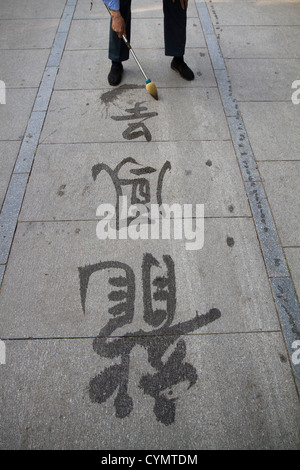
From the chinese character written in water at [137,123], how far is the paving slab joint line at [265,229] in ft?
2.93

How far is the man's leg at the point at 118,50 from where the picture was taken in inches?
142

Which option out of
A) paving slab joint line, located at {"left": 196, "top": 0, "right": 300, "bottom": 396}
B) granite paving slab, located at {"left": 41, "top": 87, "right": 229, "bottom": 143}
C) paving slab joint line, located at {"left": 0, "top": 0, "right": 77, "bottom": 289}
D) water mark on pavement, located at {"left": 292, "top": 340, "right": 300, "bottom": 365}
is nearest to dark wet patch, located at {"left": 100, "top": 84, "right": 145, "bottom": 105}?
granite paving slab, located at {"left": 41, "top": 87, "right": 229, "bottom": 143}

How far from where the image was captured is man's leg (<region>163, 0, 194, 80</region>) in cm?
363

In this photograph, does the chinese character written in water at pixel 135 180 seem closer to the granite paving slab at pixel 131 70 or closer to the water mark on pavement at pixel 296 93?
the granite paving slab at pixel 131 70

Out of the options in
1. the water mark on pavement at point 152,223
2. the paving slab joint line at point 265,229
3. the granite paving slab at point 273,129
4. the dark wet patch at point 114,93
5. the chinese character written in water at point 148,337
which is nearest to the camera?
the chinese character written in water at point 148,337

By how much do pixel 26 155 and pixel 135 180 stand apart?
1.16 m

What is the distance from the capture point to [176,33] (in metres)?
3.84

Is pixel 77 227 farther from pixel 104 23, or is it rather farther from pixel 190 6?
pixel 190 6

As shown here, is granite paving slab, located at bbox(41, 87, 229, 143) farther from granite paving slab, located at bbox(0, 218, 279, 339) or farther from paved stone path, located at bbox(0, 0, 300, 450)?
granite paving slab, located at bbox(0, 218, 279, 339)

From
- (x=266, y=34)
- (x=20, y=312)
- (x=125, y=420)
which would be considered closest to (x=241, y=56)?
(x=266, y=34)

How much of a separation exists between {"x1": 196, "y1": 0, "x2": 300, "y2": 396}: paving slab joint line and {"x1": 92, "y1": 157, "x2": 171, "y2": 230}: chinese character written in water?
0.78m

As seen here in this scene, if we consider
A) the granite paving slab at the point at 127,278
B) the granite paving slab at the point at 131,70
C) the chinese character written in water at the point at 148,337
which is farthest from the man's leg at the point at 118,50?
the chinese character written in water at the point at 148,337

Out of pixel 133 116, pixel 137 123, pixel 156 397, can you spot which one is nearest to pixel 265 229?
pixel 156 397

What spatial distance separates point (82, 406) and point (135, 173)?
6.60 feet
